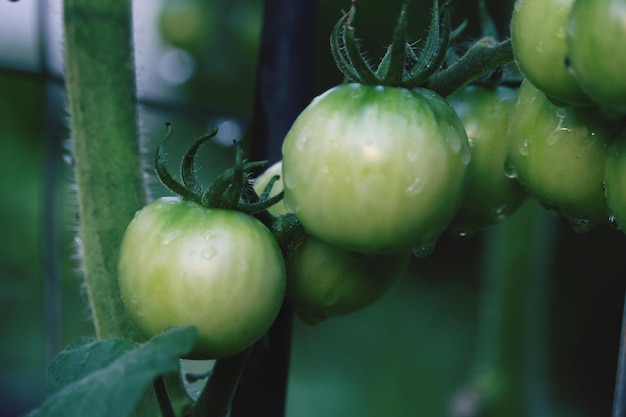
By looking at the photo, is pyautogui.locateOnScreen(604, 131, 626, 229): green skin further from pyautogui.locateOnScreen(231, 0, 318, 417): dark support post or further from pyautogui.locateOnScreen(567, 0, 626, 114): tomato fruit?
pyautogui.locateOnScreen(231, 0, 318, 417): dark support post

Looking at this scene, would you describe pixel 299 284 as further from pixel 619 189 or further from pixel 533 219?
pixel 533 219

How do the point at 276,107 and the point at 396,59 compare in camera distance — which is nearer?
the point at 396,59

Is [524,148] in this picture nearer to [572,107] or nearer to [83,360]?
[572,107]

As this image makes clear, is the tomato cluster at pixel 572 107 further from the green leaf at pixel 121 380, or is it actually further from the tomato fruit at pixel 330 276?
the green leaf at pixel 121 380

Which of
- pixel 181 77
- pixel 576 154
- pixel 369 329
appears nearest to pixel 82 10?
pixel 576 154

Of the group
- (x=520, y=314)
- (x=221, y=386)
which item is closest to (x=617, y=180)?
(x=221, y=386)

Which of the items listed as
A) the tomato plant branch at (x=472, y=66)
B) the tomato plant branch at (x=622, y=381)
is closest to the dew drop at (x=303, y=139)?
the tomato plant branch at (x=472, y=66)
